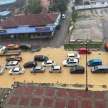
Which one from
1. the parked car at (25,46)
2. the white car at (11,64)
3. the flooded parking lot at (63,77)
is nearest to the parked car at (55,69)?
the flooded parking lot at (63,77)

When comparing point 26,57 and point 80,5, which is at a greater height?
point 80,5

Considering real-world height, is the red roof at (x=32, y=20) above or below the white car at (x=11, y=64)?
above

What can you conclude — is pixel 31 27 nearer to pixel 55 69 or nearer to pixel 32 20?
pixel 32 20

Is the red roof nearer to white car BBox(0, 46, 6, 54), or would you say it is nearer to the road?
white car BBox(0, 46, 6, 54)

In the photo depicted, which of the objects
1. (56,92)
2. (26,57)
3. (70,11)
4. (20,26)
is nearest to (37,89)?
(56,92)

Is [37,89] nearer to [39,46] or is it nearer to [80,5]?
[39,46]

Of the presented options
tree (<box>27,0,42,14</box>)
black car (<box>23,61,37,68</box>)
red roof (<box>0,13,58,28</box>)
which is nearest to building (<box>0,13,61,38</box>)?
red roof (<box>0,13,58,28</box>)

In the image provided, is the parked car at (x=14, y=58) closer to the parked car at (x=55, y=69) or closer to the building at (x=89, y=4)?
the parked car at (x=55, y=69)

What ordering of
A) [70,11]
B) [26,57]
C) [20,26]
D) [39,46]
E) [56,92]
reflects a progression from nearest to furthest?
[56,92] < [26,57] < [39,46] < [20,26] < [70,11]
